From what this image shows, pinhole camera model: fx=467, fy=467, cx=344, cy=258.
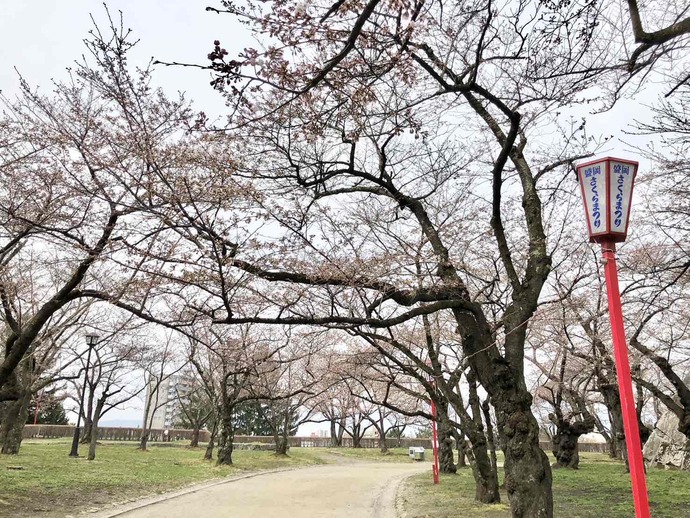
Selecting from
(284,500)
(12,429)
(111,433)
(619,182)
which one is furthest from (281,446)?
(619,182)

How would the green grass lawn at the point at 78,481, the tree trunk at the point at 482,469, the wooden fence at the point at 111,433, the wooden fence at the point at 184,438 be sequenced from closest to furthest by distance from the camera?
the green grass lawn at the point at 78,481 < the tree trunk at the point at 482,469 < the wooden fence at the point at 111,433 < the wooden fence at the point at 184,438

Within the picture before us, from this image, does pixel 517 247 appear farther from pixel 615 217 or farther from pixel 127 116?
pixel 127 116

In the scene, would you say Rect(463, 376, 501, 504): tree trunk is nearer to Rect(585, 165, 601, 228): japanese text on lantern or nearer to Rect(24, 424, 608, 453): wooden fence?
Rect(585, 165, 601, 228): japanese text on lantern

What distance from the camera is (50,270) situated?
14008 millimetres

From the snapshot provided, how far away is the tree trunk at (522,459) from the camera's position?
17.4 ft

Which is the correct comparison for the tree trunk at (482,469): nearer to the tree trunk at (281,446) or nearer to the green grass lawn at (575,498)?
the green grass lawn at (575,498)

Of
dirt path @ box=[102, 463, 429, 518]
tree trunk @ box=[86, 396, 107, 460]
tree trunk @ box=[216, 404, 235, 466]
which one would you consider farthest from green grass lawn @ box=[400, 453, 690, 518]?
tree trunk @ box=[86, 396, 107, 460]

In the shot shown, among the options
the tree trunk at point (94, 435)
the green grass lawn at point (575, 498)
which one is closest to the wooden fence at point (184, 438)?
the tree trunk at point (94, 435)

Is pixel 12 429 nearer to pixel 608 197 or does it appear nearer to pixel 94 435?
pixel 94 435

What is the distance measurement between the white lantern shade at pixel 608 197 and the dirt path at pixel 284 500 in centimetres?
771

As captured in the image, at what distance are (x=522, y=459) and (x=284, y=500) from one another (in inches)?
276

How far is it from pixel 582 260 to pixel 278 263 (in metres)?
8.55

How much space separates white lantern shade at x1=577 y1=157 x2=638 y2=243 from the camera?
354cm

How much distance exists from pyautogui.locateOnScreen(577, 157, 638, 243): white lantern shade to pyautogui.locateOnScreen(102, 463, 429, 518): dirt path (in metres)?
7.71
